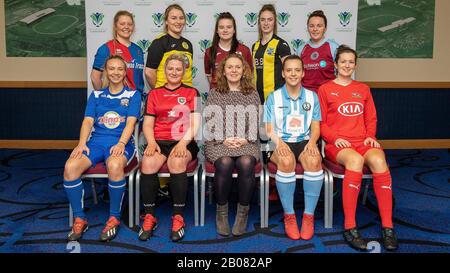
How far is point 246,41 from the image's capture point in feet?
13.2

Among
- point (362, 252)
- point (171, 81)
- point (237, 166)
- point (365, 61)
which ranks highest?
point (365, 61)

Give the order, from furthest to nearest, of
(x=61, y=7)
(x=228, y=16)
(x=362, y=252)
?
(x=61, y=7) < (x=228, y=16) < (x=362, y=252)

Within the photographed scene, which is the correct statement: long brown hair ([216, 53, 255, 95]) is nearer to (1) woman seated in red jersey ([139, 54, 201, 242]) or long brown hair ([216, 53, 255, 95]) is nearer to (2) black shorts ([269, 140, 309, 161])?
(1) woman seated in red jersey ([139, 54, 201, 242])

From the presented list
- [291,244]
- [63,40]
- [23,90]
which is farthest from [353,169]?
[23,90]

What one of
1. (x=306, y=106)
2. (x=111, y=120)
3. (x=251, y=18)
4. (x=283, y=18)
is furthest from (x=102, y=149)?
(x=283, y=18)

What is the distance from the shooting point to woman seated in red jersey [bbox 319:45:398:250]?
262 cm

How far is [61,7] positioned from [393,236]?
4.14 m

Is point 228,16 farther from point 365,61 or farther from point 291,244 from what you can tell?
point 365,61

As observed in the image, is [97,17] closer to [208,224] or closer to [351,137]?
[208,224]

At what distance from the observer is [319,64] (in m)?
3.31

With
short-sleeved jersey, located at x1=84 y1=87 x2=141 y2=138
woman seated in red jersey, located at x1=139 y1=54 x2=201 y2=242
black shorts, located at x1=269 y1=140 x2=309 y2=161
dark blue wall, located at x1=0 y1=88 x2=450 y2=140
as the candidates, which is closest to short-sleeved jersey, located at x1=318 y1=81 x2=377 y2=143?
black shorts, located at x1=269 y1=140 x2=309 y2=161

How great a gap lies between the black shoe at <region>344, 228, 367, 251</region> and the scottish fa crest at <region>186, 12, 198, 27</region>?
2.33 meters

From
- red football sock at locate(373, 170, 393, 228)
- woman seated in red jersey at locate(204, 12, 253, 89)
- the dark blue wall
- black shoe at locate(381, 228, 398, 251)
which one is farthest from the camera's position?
the dark blue wall

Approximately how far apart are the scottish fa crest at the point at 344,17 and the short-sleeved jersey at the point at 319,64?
2.48ft
